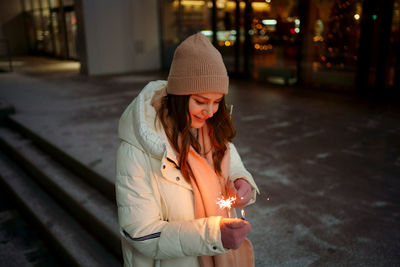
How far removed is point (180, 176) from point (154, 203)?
16 centimetres

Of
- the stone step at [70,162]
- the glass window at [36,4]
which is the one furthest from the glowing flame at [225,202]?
the glass window at [36,4]

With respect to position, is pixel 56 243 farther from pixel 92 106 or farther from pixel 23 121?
pixel 92 106

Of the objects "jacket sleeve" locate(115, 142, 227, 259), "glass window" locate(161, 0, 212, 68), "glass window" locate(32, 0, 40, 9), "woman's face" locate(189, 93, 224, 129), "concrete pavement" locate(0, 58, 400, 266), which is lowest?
"concrete pavement" locate(0, 58, 400, 266)

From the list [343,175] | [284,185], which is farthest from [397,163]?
[284,185]

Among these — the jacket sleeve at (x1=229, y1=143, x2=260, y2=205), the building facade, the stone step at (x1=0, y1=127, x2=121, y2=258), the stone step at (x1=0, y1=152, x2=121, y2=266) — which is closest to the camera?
the jacket sleeve at (x1=229, y1=143, x2=260, y2=205)

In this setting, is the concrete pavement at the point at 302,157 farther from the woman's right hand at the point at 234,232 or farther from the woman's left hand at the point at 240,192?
the woman's right hand at the point at 234,232

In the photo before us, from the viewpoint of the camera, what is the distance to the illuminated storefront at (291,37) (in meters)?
8.67

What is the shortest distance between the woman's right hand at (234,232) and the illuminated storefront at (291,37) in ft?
26.9

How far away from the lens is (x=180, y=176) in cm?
158

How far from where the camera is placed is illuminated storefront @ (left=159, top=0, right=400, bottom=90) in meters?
8.67

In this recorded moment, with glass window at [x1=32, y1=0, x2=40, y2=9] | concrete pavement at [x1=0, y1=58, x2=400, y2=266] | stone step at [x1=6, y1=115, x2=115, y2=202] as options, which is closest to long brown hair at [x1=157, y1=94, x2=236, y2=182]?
concrete pavement at [x1=0, y1=58, x2=400, y2=266]

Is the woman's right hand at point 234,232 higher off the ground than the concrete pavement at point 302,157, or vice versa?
the woman's right hand at point 234,232

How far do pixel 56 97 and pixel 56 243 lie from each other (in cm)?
610

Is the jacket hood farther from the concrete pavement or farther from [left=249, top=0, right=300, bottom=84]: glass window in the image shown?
[left=249, top=0, right=300, bottom=84]: glass window
